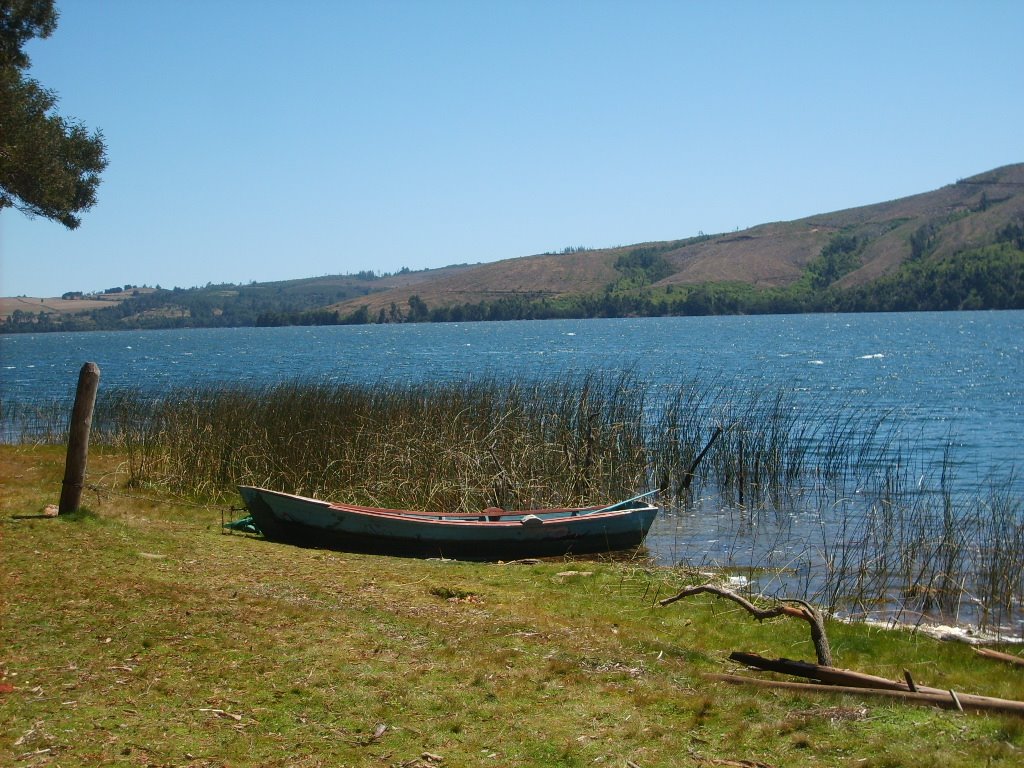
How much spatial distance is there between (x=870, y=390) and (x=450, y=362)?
27277 mm

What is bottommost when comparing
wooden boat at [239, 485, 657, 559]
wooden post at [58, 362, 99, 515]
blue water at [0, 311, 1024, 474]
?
blue water at [0, 311, 1024, 474]

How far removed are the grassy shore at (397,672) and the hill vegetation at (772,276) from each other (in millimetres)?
134669

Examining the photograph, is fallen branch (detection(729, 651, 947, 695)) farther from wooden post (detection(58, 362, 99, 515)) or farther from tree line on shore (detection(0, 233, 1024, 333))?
tree line on shore (detection(0, 233, 1024, 333))

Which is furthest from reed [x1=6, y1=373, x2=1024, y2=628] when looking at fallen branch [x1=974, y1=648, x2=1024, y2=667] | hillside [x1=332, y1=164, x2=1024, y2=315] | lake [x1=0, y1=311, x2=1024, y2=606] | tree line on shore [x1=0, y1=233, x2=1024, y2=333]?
hillside [x1=332, y1=164, x2=1024, y2=315]

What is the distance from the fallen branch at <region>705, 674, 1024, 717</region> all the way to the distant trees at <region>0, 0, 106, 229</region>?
11.8 meters

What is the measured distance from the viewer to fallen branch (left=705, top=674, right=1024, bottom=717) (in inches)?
231

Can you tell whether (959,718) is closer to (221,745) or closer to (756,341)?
(221,745)

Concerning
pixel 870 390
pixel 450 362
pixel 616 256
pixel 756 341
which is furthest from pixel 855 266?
pixel 870 390

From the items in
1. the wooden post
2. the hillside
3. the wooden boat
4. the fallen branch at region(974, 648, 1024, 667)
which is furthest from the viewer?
the hillside

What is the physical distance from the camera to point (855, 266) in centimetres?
16225

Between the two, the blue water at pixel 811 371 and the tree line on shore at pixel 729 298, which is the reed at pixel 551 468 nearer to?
the blue water at pixel 811 371

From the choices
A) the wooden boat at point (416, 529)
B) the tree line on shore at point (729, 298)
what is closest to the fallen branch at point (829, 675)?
the wooden boat at point (416, 529)

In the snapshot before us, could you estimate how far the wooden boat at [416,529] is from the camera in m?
12.2

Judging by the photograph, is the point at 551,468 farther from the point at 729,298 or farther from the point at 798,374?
the point at 729,298
